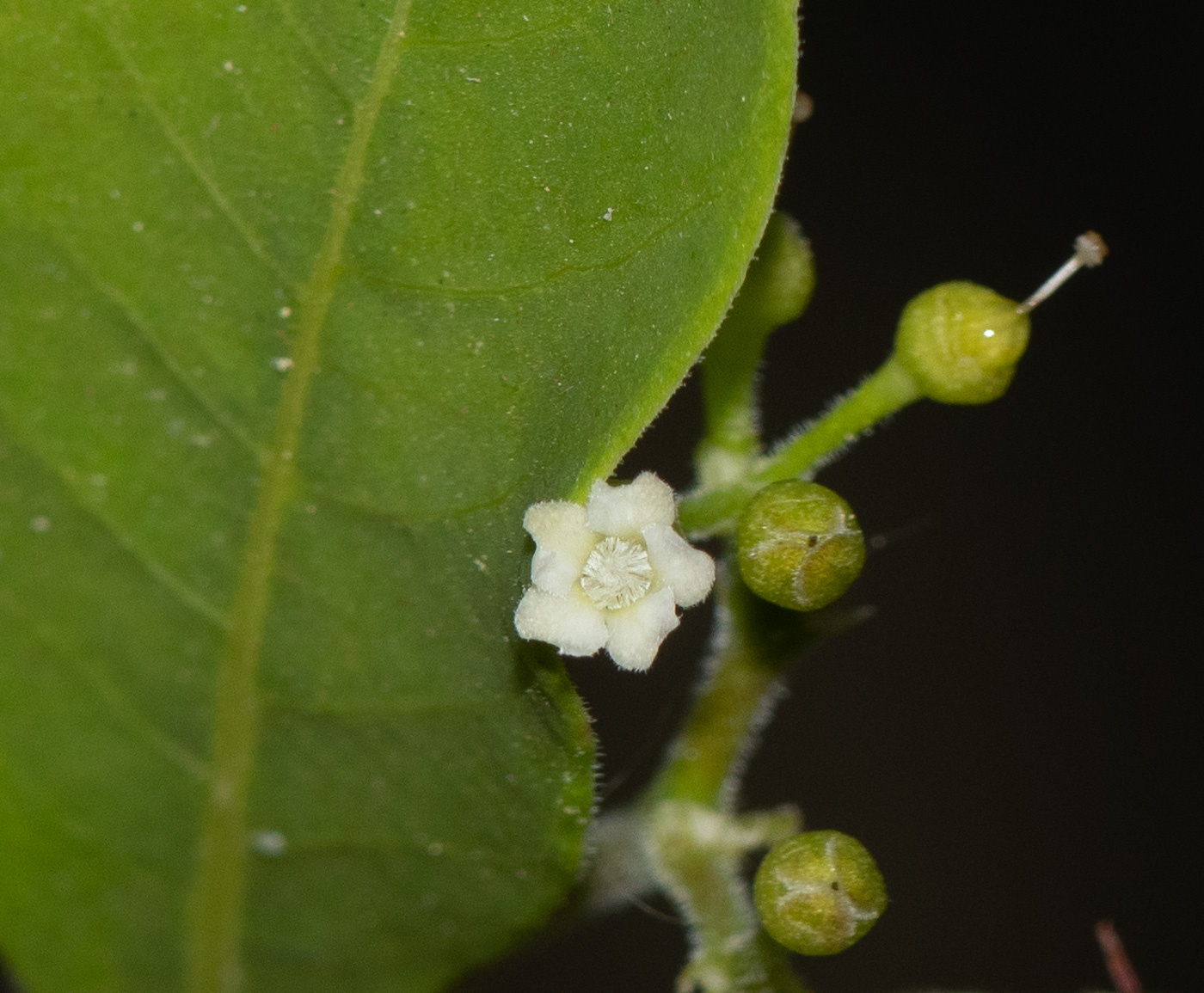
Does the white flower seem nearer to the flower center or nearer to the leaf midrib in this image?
the flower center

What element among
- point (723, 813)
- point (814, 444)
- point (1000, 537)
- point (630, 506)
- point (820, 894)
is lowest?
point (820, 894)

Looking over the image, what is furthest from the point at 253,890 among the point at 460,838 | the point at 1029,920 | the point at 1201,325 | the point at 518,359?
the point at 1201,325

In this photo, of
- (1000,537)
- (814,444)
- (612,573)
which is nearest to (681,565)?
(612,573)

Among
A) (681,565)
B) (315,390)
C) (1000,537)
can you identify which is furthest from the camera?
(1000,537)

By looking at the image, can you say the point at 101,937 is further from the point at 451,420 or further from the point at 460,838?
the point at 451,420

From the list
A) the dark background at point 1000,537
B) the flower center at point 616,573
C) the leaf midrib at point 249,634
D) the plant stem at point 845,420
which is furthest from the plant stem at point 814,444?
the dark background at point 1000,537

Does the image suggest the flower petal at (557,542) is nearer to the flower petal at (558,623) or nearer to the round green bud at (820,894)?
the flower petal at (558,623)

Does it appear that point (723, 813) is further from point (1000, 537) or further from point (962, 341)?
point (1000, 537)
